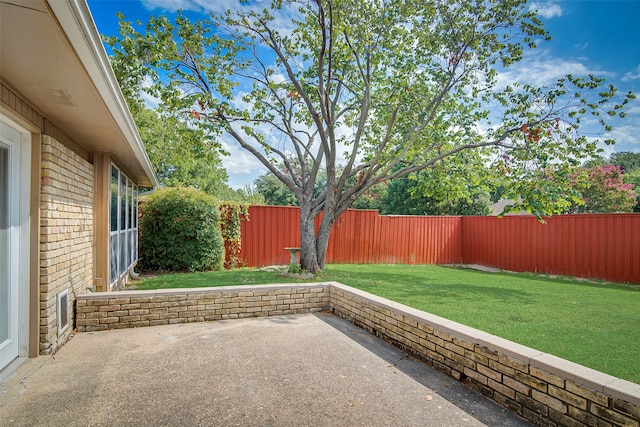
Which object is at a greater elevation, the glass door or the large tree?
the large tree

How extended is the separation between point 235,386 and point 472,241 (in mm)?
12201

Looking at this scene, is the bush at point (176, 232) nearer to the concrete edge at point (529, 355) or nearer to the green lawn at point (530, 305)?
the green lawn at point (530, 305)

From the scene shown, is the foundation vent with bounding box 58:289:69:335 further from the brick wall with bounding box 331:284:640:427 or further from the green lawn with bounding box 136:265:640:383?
the brick wall with bounding box 331:284:640:427

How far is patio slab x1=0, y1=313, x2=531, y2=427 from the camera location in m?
2.49

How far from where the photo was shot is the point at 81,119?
12.2 feet

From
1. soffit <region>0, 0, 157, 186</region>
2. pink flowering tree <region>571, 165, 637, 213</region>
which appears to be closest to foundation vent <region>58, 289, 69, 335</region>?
soffit <region>0, 0, 157, 186</region>

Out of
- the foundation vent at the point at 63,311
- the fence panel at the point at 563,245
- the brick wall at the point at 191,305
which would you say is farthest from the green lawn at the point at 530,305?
the foundation vent at the point at 63,311

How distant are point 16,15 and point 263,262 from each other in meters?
9.31

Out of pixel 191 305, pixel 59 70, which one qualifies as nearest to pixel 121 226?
pixel 191 305

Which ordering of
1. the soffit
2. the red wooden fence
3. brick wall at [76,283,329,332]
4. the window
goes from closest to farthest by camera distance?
the soffit → brick wall at [76,283,329,332] → the window → the red wooden fence

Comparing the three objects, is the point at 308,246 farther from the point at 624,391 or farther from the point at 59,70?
the point at 624,391

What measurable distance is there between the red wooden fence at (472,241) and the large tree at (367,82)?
7.91 feet

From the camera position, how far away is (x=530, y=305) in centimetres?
597

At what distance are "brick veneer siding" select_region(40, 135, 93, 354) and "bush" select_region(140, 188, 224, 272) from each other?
394cm
